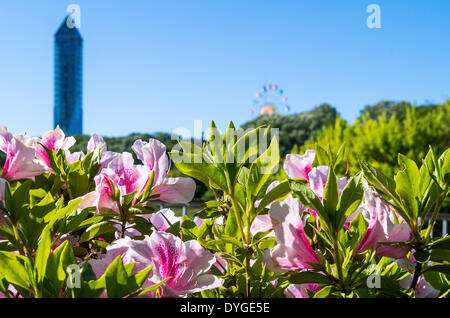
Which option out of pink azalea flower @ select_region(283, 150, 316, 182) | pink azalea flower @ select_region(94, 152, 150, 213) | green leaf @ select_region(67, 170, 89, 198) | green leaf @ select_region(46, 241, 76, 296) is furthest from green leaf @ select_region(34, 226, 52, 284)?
pink azalea flower @ select_region(283, 150, 316, 182)

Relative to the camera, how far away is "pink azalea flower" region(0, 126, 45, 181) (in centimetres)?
83

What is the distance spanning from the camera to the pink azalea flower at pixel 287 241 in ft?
1.67

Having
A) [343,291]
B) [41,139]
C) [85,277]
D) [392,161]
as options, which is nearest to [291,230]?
[343,291]

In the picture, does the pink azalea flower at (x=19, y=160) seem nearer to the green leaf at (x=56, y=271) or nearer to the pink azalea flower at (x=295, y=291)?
the green leaf at (x=56, y=271)

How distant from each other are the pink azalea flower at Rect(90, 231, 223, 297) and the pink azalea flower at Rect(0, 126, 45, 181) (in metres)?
0.39

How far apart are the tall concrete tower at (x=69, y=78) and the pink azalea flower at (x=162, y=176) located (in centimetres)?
4182

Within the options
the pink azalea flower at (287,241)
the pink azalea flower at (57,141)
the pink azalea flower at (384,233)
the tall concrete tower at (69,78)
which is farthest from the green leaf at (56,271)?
the tall concrete tower at (69,78)

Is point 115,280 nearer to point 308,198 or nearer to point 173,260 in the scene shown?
point 173,260

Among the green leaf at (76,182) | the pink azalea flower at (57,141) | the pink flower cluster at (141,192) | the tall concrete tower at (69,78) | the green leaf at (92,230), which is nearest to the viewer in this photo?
the pink flower cluster at (141,192)

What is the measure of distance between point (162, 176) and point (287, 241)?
275 millimetres

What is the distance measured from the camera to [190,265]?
54 cm

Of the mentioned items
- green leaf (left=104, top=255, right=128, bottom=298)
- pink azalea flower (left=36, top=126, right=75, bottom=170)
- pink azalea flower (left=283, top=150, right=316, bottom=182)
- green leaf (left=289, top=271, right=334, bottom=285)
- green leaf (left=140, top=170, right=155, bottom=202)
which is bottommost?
green leaf (left=289, top=271, right=334, bottom=285)

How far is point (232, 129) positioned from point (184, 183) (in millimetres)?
193

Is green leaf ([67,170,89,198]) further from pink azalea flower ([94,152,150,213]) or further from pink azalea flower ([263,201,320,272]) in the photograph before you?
pink azalea flower ([263,201,320,272])
